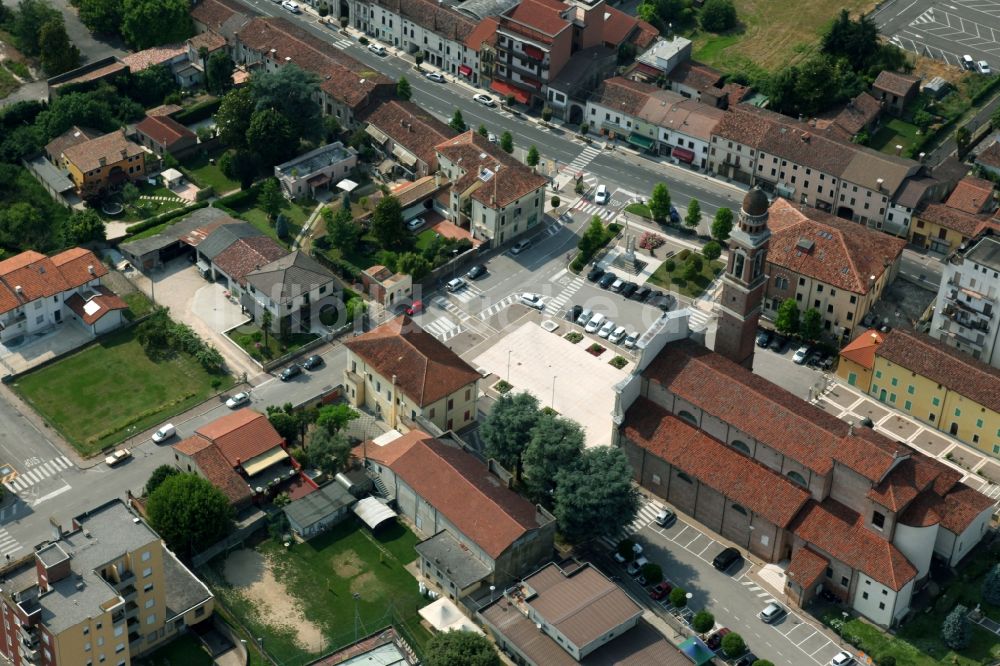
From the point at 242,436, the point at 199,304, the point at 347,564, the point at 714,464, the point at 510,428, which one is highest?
the point at 510,428

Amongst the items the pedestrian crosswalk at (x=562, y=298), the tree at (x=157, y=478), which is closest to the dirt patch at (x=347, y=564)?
the tree at (x=157, y=478)

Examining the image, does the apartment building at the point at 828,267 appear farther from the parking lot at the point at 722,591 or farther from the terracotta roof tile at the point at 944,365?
the parking lot at the point at 722,591

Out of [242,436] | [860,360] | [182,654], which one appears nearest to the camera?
[182,654]

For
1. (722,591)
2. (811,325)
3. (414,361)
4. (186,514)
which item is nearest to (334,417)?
(414,361)

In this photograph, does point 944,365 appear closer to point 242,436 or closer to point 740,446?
point 740,446

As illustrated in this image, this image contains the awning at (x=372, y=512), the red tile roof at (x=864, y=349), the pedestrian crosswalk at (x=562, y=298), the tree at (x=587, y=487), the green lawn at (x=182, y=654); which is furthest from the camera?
the pedestrian crosswalk at (x=562, y=298)

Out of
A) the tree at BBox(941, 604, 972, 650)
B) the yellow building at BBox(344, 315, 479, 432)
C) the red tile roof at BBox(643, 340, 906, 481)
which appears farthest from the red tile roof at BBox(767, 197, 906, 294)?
the tree at BBox(941, 604, 972, 650)
